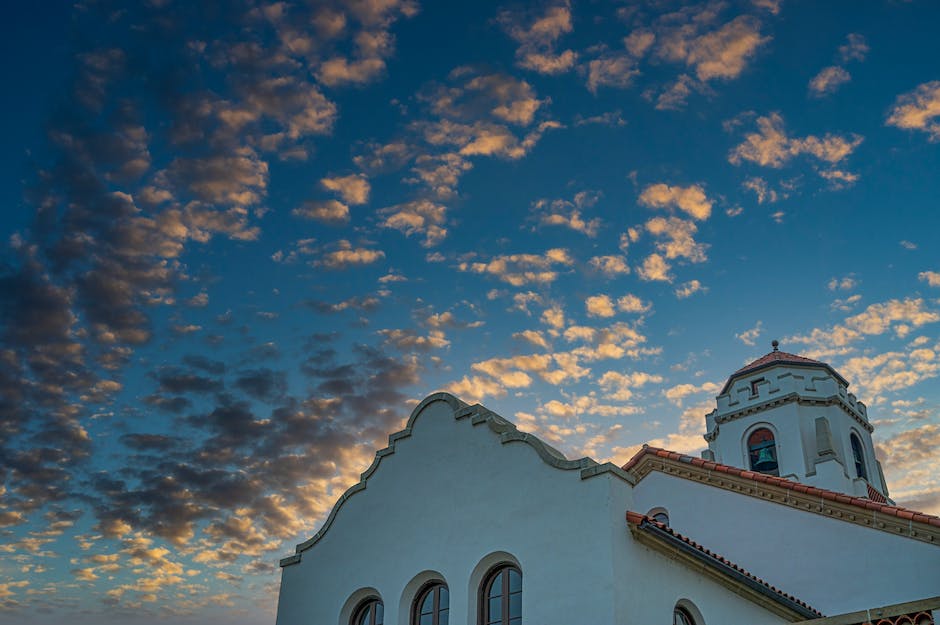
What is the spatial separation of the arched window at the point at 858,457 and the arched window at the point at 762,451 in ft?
10.3

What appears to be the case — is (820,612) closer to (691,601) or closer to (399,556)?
(691,601)

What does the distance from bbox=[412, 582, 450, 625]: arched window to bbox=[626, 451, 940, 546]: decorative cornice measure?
9354mm

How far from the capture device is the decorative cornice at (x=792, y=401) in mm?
28156

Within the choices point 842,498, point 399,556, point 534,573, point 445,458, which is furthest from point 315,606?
point 842,498

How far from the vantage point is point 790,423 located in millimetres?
27859

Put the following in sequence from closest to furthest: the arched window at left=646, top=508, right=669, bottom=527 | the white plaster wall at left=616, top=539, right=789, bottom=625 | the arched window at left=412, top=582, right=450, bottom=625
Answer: the white plaster wall at left=616, top=539, right=789, bottom=625 < the arched window at left=412, top=582, right=450, bottom=625 < the arched window at left=646, top=508, right=669, bottom=527

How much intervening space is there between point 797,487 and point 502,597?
9372 mm

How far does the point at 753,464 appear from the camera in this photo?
2831 cm

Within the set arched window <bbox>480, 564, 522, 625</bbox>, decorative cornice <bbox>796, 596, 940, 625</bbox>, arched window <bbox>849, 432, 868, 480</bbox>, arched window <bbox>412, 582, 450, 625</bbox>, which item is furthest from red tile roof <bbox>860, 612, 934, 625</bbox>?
arched window <bbox>849, 432, 868, 480</bbox>

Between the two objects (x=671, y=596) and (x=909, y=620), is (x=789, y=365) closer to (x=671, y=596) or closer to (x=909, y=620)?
(x=671, y=596)

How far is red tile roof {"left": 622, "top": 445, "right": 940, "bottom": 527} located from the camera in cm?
1811

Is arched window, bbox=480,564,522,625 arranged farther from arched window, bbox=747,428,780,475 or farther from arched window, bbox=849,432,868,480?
arched window, bbox=849,432,868,480

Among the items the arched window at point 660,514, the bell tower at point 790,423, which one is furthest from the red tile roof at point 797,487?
the bell tower at point 790,423

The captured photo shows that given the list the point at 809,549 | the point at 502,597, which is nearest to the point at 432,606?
the point at 502,597
